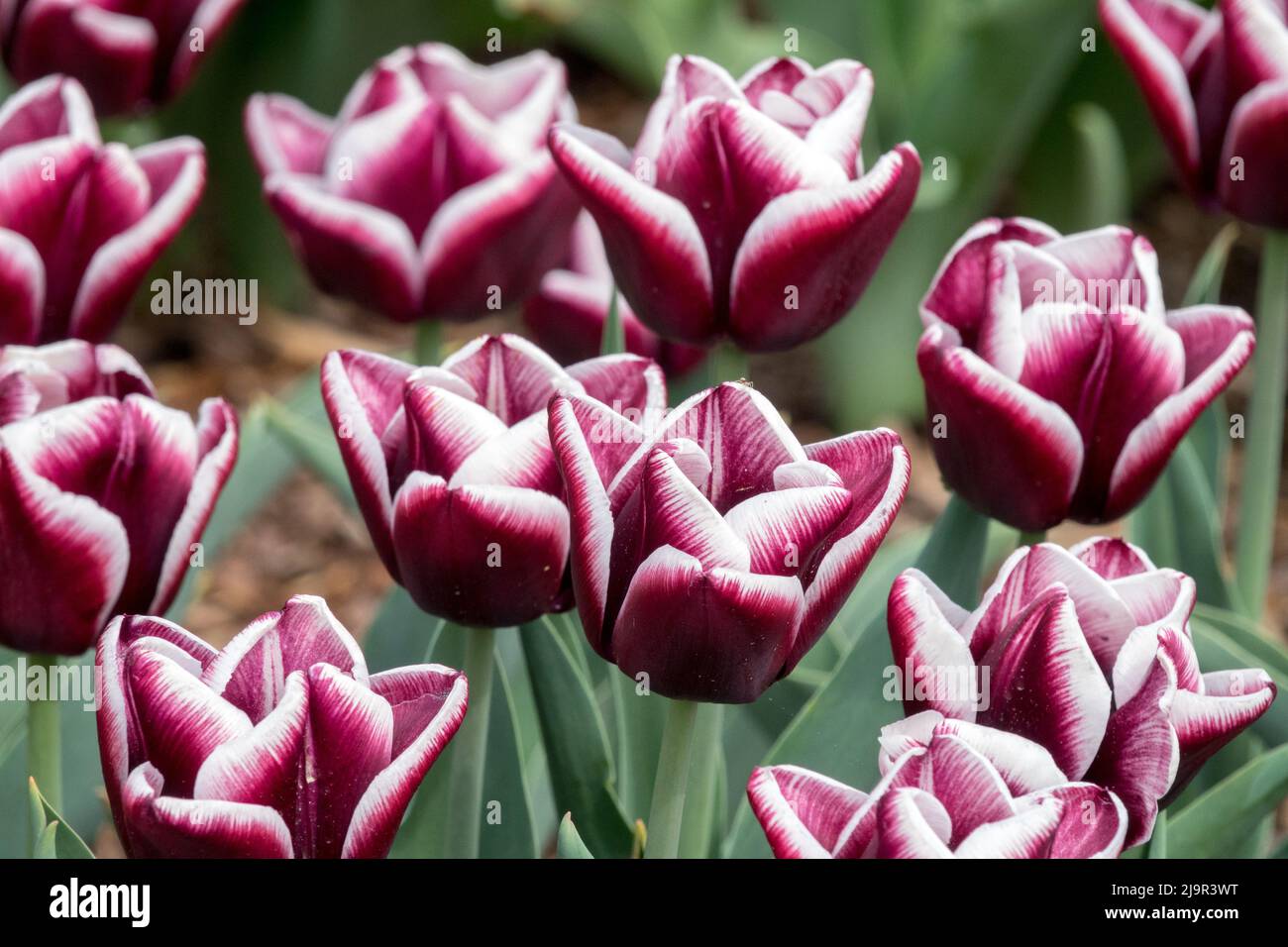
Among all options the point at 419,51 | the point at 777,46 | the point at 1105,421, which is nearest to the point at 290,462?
the point at 419,51

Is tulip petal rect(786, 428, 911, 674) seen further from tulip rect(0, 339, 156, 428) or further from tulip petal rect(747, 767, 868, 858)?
tulip rect(0, 339, 156, 428)

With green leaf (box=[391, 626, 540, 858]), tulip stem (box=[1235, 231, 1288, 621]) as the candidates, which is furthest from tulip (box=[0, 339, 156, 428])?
tulip stem (box=[1235, 231, 1288, 621])

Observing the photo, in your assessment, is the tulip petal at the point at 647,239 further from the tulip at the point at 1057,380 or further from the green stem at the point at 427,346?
the green stem at the point at 427,346

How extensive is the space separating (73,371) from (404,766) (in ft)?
1.09

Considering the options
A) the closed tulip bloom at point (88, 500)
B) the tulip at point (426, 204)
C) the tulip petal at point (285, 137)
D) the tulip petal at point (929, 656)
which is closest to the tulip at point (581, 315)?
the tulip at point (426, 204)

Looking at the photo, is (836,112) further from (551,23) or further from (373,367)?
(551,23)

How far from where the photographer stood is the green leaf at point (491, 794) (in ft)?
2.85

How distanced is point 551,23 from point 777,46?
33cm

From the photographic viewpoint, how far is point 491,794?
923 mm

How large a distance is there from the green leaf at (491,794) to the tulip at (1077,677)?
30 centimetres

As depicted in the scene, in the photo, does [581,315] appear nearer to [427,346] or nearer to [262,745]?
[427,346]

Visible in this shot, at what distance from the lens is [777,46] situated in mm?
2289

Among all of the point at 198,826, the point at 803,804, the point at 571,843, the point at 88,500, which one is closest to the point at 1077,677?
the point at 803,804

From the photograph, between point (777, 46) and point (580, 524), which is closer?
point (580, 524)
